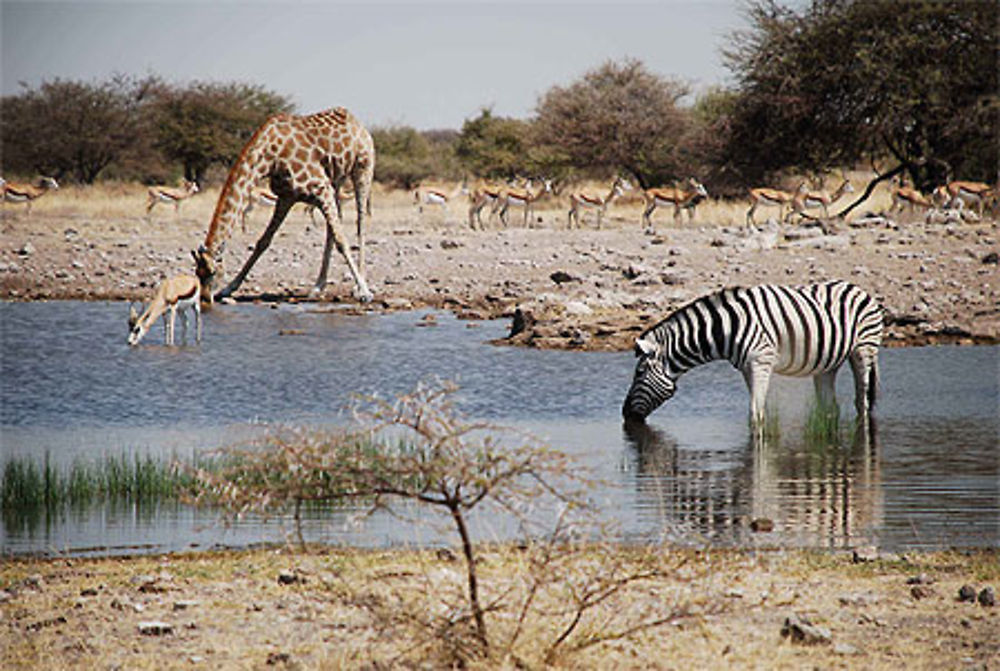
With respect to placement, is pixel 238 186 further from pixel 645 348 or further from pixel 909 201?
pixel 909 201

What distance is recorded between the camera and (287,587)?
5.71 m

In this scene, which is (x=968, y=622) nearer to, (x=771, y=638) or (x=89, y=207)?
(x=771, y=638)

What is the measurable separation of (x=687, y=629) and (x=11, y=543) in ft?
11.9

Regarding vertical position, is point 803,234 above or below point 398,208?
below

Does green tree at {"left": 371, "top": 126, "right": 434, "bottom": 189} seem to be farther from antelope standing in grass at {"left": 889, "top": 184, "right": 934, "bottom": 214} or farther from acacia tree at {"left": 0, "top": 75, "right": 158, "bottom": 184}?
antelope standing in grass at {"left": 889, "top": 184, "right": 934, "bottom": 214}

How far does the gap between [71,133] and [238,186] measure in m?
24.7

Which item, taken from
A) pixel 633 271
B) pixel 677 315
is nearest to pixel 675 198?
pixel 633 271

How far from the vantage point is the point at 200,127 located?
41.3 metres

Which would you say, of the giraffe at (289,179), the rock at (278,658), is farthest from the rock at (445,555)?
the giraffe at (289,179)

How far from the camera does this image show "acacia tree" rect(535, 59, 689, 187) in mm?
36969

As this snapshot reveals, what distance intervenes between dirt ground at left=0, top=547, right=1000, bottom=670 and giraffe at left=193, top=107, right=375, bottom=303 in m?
11.6

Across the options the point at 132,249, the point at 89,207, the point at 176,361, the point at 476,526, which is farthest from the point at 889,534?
the point at 89,207

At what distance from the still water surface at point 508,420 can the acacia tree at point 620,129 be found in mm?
20415

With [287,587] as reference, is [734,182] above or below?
above
